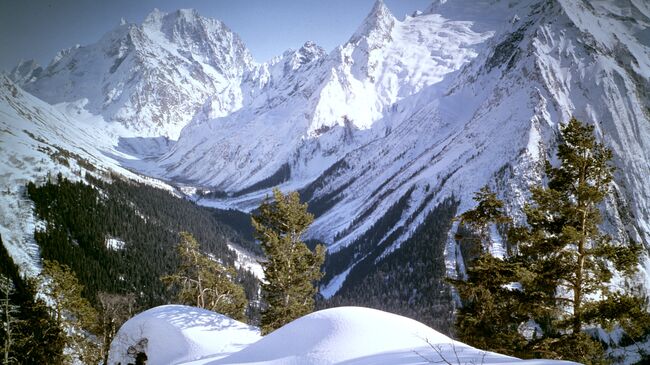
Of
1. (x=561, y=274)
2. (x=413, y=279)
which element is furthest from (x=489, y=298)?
(x=413, y=279)

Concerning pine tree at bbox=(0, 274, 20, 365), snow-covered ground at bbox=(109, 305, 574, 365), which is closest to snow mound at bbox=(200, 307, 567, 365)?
snow-covered ground at bbox=(109, 305, 574, 365)

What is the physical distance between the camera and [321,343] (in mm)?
10359

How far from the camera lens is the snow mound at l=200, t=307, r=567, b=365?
9.32 meters

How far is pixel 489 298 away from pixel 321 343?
668 centimetres

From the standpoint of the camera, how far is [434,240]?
404 ft

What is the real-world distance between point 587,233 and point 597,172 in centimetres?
216

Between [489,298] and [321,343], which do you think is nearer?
[321,343]

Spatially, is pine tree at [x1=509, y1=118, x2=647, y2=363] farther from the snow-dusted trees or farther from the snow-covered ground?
the snow-covered ground

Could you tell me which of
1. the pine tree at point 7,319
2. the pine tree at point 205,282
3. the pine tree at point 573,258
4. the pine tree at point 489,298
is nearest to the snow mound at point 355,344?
the pine tree at point 489,298

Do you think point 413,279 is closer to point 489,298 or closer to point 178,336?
point 489,298

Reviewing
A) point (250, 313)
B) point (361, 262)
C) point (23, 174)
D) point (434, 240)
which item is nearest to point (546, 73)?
point (434, 240)

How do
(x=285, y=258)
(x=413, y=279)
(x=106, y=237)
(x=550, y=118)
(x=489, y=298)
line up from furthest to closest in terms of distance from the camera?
1. (x=550, y=118)
2. (x=413, y=279)
3. (x=106, y=237)
4. (x=285, y=258)
5. (x=489, y=298)

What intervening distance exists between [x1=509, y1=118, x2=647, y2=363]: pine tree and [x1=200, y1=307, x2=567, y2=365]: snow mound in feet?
11.2

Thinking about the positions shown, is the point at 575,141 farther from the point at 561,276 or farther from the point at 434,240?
the point at 434,240
